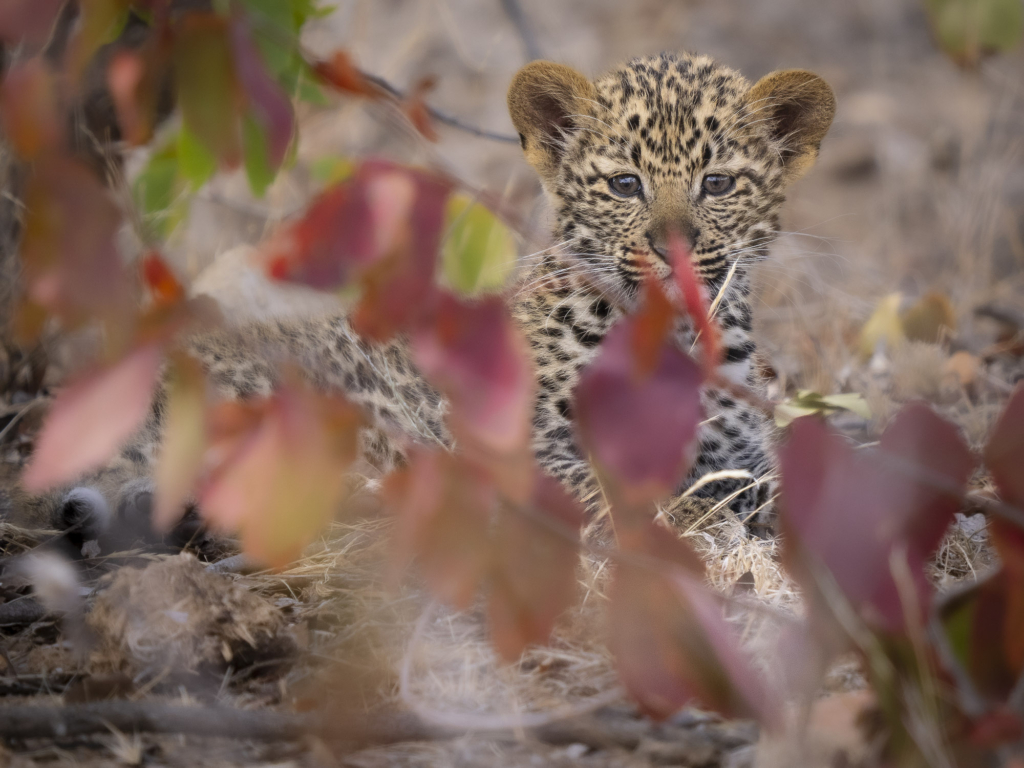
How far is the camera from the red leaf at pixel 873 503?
1.27m

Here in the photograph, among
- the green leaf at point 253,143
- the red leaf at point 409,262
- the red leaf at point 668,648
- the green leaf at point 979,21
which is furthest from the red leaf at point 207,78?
the green leaf at point 979,21

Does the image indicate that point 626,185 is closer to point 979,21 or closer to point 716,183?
point 716,183

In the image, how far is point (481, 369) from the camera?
3.75 feet

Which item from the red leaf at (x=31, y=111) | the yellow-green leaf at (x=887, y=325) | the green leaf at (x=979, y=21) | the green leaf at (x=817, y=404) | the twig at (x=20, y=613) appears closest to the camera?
the red leaf at (x=31, y=111)

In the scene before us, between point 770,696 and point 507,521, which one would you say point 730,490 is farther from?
point 507,521

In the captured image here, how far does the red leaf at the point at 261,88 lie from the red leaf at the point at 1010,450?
1139mm

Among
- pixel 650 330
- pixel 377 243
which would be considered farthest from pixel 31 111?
pixel 650 330

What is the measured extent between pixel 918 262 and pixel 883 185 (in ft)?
4.22

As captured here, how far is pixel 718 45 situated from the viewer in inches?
381

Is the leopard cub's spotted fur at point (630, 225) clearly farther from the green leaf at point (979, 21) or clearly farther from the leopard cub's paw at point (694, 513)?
the green leaf at point (979, 21)

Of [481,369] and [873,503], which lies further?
[873,503]

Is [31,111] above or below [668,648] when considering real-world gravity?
above

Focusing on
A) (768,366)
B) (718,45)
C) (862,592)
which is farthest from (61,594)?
(718,45)

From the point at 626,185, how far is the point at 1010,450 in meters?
2.44
